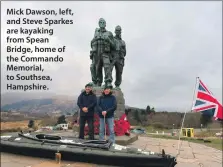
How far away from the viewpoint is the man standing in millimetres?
11703

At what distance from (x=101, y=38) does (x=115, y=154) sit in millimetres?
5597

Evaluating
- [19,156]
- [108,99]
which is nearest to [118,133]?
[108,99]

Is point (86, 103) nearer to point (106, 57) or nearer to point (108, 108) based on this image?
point (108, 108)

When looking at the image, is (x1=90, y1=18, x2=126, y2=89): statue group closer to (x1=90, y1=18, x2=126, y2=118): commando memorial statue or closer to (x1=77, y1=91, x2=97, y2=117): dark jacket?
(x1=90, y1=18, x2=126, y2=118): commando memorial statue

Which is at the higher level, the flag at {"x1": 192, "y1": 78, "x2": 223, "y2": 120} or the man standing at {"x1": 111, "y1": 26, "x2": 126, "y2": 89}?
the man standing at {"x1": 111, "y1": 26, "x2": 126, "y2": 89}

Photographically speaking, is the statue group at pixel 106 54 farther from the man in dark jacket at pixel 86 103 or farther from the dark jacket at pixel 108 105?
the dark jacket at pixel 108 105

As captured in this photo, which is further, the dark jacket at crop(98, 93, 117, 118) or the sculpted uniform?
the sculpted uniform

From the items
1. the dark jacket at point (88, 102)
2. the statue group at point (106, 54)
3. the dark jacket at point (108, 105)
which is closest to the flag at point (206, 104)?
the dark jacket at point (108, 105)

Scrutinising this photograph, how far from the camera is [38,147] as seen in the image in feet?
21.4

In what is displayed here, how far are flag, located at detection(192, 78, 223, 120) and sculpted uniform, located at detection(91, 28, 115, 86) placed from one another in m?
4.15

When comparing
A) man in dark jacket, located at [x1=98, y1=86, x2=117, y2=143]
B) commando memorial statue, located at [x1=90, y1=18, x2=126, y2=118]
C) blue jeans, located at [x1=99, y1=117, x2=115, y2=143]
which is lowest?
blue jeans, located at [x1=99, y1=117, x2=115, y2=143]

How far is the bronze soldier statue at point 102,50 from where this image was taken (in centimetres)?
1070

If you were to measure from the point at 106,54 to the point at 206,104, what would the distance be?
15.1 feet

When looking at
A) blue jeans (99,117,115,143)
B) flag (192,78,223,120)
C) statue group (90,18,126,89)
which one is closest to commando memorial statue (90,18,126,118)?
statue group (90,18,126,89)
